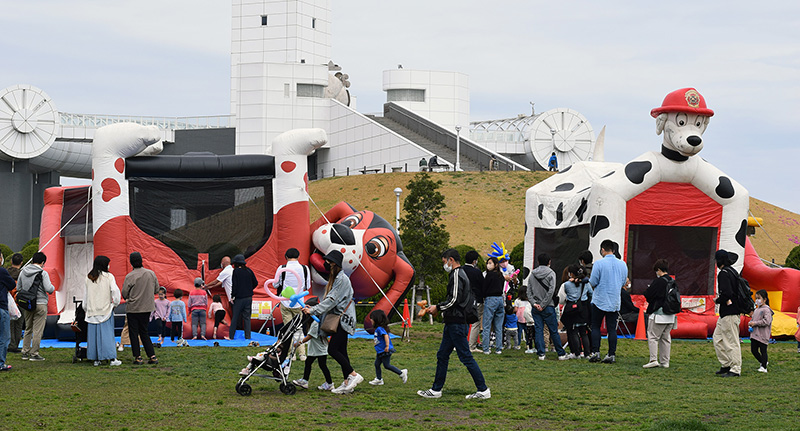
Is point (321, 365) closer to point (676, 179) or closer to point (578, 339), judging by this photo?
point (578, 339)

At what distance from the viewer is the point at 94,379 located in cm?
1134

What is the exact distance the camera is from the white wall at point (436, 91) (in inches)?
2447

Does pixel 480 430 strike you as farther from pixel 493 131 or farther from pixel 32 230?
pixel 493 131

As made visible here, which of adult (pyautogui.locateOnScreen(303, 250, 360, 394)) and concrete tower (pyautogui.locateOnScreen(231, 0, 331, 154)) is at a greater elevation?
concrete tower (pyautogui.locateOnScreen(231, 0, 331, 154))

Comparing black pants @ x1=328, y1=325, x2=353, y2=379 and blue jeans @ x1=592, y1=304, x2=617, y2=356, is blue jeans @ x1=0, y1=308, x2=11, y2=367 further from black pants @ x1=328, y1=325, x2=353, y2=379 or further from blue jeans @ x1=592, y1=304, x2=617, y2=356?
blue jeans @ x1=592, y1=304, x2=617, y2=356

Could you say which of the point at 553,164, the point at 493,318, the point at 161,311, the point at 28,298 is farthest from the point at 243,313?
the point at 553,164

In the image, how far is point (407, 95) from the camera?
206 feet

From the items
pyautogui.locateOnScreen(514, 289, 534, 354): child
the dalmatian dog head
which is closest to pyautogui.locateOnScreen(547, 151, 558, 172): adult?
the dalmatian dog head

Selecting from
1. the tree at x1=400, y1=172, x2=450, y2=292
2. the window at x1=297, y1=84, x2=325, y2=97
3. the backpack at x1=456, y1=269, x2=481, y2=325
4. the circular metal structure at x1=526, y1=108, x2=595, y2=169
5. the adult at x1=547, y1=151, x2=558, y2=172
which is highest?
the window at x1=297, y1=84, x2=325, y2=97

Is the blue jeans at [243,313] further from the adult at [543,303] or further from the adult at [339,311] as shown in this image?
the adult at [339,311]

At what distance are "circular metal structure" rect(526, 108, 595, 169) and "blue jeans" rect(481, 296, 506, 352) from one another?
40198mm

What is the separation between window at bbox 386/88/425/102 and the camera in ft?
205

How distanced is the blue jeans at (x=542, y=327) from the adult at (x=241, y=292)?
4990 millimetres

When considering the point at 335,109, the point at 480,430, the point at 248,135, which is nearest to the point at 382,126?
the point at 335,109
